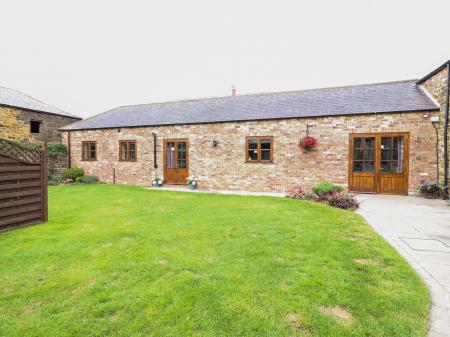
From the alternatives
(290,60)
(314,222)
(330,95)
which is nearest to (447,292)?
(314,222)

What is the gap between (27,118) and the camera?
16859mm

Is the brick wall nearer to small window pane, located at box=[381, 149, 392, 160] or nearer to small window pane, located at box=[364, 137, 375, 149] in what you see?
small window pane, located at box=[364, 137, 375, 149]

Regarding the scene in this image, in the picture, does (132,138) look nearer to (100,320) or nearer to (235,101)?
(235,101)

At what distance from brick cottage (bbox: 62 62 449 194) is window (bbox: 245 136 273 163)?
5 centimetres

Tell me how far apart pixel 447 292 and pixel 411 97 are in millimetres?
10580

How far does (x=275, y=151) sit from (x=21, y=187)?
31.4ft

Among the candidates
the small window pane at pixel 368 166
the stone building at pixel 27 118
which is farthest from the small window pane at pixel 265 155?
the stone building at pixel 27 118

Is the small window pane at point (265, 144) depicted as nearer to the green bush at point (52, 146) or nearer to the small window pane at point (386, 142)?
the small window pane at point (386, 142)

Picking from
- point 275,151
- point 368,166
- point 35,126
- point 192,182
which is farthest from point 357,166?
point 35,126

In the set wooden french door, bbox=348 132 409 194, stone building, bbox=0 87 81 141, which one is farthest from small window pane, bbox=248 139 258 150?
stone building, bbox=0 87 81 141

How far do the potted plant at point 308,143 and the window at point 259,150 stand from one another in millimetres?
1532

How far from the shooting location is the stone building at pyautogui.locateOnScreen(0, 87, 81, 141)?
51.5 feet

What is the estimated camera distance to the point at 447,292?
2660 millimetres

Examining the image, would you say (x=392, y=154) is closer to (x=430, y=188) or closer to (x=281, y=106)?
(x=430, y=188)
